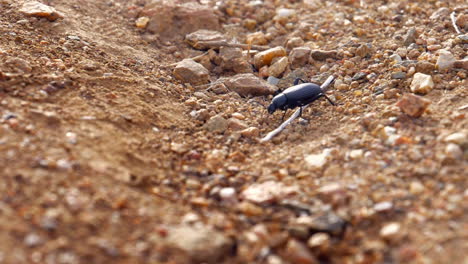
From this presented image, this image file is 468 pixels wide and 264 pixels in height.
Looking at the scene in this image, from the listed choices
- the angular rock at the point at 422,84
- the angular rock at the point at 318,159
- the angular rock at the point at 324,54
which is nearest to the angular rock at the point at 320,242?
the angular rock at the point at 318,159

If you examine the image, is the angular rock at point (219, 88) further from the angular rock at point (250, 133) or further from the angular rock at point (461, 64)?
the angular rock at point (461, 64)

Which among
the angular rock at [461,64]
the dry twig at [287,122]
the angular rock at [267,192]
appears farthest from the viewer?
the angular rock at [461,64]

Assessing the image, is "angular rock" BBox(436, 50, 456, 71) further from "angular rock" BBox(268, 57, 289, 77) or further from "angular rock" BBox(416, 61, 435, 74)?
"angular rock" BBox(268, 57, 289, 77)

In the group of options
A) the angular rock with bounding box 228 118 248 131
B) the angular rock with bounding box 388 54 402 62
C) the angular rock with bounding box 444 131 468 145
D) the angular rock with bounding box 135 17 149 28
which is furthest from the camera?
the angular rock with bounding box 135 17 149 28

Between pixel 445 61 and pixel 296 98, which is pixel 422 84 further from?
pixel 296 98

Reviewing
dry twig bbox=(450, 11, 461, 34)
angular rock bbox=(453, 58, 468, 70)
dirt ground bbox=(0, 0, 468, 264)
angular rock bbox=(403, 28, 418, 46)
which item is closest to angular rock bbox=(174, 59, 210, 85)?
dirt ground bbox=(0, 0, 468, 264)

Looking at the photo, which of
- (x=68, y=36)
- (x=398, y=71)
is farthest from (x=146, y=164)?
(x=398, y=71)
